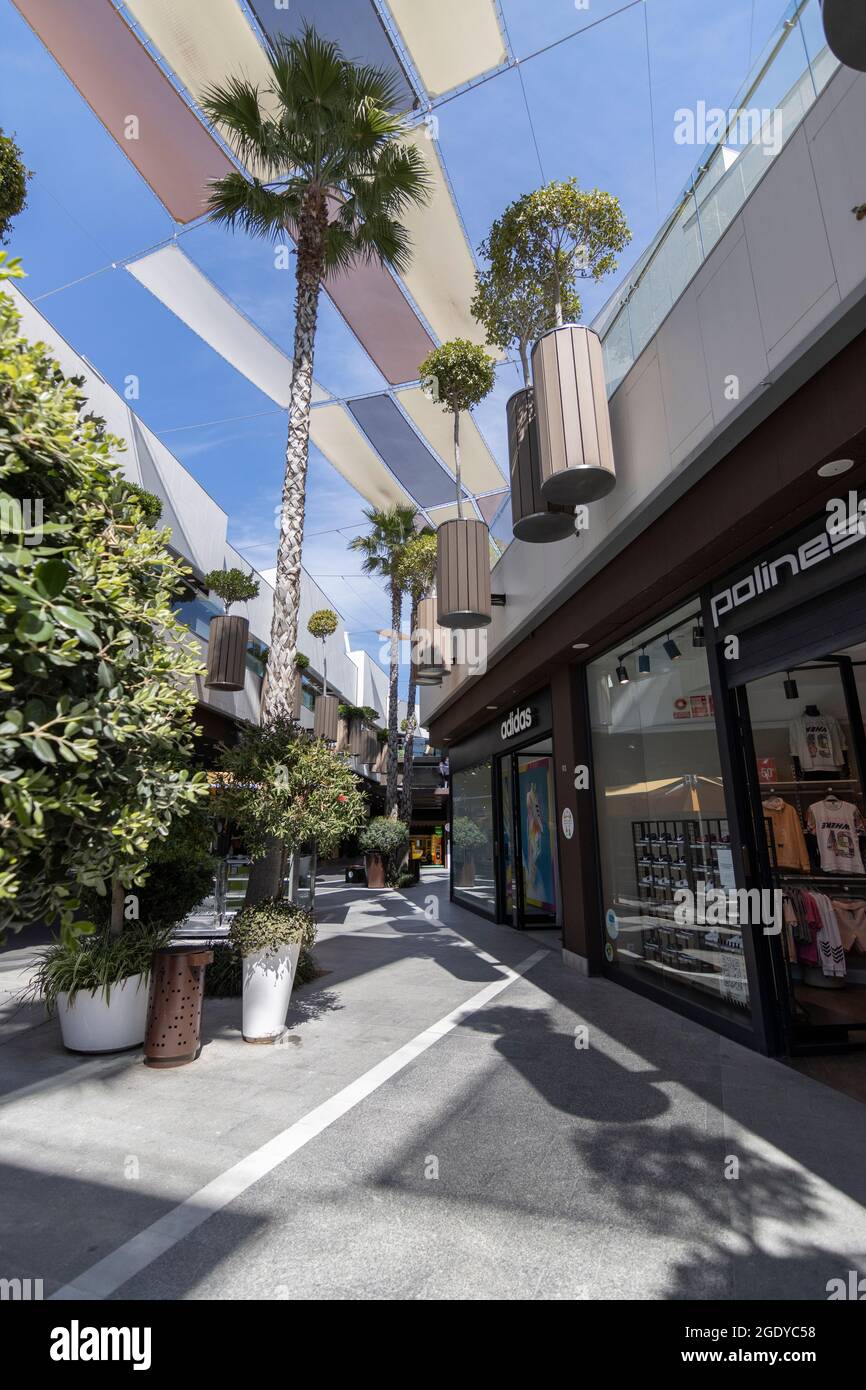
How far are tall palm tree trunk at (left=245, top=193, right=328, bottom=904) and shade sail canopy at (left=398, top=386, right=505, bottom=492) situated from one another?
9540mm

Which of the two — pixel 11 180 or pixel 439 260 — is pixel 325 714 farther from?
pixel 11 180

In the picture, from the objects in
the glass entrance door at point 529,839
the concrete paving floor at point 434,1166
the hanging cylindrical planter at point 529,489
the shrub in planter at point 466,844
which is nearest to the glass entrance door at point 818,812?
the concrete paving floor at point 434,1166

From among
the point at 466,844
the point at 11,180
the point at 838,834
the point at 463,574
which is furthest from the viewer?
the point at 466,844

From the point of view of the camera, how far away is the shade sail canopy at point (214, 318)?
48.3 ft

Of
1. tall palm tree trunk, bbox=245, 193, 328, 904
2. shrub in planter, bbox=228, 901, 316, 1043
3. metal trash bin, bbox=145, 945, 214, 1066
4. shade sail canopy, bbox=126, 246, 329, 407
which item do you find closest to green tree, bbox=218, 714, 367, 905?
tall palm tree trunk, bbox=245, 193, 328, 904

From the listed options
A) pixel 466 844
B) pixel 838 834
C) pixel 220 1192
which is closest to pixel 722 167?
pixel 838 834

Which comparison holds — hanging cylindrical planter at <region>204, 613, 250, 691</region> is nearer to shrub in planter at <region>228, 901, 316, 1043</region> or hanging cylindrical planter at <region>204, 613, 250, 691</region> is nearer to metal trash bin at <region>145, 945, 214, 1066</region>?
shrub in planter at <region>228, 901, 316, 1043</region>

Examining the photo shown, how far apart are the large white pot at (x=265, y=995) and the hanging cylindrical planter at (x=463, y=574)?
194 inches

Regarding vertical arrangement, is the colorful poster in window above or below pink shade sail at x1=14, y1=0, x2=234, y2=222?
below

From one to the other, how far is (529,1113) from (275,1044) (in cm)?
254

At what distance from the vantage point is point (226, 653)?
1653cm

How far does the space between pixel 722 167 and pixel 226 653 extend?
14.2 metres

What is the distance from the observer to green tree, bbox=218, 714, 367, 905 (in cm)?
633

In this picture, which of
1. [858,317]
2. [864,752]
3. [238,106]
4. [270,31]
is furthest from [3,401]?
[270,31]
